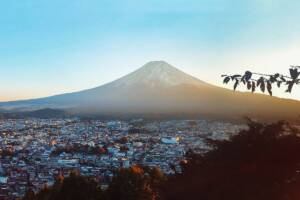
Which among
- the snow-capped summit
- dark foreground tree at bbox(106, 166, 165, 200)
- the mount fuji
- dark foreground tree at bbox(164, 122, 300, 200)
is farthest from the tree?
the snow-capped summit

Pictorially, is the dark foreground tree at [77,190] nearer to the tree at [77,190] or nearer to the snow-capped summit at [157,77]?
the tree at [77,190]

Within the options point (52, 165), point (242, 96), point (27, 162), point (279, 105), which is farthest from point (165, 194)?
point (242, 96)

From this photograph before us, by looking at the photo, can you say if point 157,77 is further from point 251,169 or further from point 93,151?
point 251,169


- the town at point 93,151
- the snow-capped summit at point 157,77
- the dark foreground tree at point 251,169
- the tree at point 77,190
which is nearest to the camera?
the dark foreground tree at point 251,169

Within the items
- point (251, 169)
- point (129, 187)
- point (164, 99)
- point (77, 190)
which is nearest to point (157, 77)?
point (164, 99)

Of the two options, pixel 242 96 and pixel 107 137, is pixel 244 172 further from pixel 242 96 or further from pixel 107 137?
pixel 242 96

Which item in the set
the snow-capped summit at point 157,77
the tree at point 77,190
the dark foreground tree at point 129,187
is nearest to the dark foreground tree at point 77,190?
the tree at point 77,190
